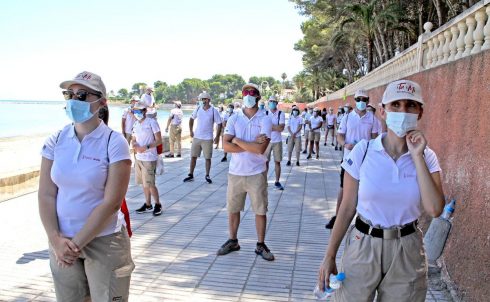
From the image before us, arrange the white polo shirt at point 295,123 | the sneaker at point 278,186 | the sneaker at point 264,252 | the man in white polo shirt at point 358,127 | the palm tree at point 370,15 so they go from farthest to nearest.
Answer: the palm tree at point 370,15 < the white polo shirt at point 295,123 < the sneaker at point 278,186 < the man in white polo shirt at point 358,127 < the sneaker at point 264,252

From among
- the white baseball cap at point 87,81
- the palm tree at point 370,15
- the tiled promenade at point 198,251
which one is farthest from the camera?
the palm tree at point 370,15

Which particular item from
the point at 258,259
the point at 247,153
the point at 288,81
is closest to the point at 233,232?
the point at 258,259

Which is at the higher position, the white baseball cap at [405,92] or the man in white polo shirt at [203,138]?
the white baseball cap at [405,92]

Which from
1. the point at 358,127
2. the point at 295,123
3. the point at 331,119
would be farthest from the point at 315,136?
the point at 358,127

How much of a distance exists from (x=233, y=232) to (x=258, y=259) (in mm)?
438

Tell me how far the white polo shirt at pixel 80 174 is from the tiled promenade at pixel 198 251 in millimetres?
1703

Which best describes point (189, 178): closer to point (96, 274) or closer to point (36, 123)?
point (96, 274)

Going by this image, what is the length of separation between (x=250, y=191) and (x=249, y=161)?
0.34 metres

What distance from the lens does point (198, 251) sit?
5.22 meters

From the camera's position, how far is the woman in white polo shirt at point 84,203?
2516mm

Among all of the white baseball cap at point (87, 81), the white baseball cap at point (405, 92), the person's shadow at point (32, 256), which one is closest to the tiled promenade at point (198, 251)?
the person's shadow at point (32, 256)

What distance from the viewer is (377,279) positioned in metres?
2.34

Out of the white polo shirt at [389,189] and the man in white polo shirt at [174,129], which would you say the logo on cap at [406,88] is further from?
the man in white polo shirt at [174,129]

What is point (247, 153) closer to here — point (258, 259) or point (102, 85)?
point (258, 259)
